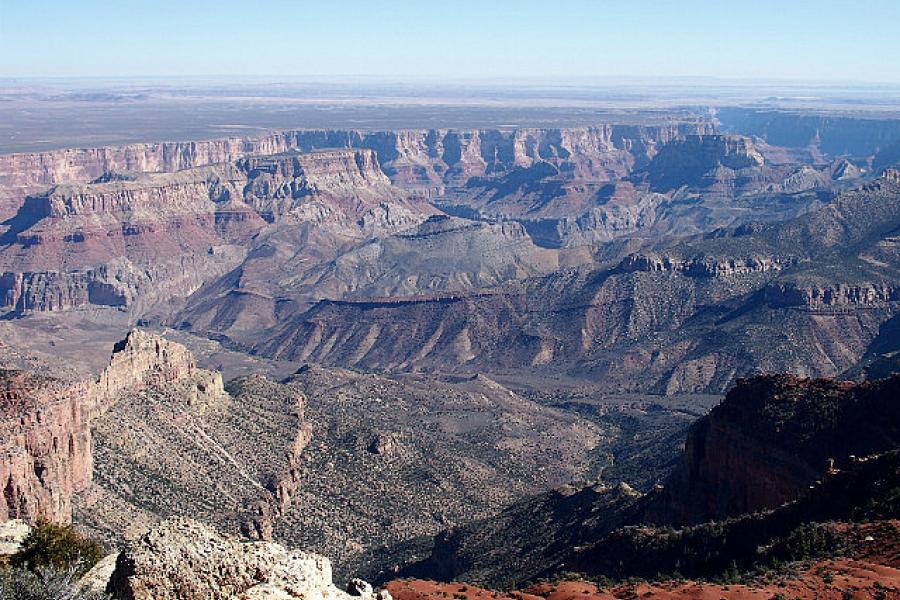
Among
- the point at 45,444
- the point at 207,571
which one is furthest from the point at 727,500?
the point at 45,444

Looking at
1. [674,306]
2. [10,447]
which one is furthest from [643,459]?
[674,306]

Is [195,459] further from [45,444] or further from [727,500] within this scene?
[727,500]

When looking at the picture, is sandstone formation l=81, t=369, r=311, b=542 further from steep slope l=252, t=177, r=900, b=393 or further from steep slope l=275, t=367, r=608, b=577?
steep slope l=252, t=177, r=900, b=393

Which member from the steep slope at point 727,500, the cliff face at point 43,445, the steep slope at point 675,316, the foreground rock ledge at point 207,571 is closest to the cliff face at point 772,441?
the steep slope at point 727,500

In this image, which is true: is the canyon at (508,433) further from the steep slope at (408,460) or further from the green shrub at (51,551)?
the green shrub at (51,551)

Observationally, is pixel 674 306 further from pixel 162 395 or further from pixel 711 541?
pixel 711 541

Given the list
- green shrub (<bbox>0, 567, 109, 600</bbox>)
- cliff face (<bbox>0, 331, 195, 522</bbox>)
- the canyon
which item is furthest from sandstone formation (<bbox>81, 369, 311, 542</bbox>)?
green shrub (<bbox>0, 567, 109, 600</bbox>)
